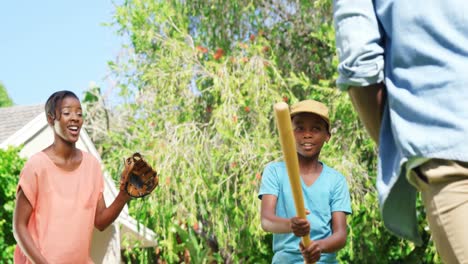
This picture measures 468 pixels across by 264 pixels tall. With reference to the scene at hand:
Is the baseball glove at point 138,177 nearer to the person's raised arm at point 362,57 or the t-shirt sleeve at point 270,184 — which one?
the t-shirt sleeve at point 270,184

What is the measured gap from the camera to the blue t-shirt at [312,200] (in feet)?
13.7

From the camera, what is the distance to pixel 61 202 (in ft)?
16.2

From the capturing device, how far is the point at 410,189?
243 centimetres

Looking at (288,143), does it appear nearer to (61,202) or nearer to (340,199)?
(340,199)

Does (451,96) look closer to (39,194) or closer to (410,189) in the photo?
(410,189)

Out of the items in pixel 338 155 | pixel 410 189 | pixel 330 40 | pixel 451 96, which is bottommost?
pixel 410 189

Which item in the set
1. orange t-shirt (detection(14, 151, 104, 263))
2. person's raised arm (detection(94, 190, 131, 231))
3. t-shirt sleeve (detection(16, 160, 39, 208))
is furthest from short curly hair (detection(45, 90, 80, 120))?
person's raised arm (detection(94, 190, 131, 231))

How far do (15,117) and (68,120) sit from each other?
11401 mm

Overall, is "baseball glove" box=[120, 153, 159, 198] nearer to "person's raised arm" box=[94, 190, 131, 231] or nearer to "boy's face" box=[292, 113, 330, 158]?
"person's raised arm" box=[94, 190, 131, 231]

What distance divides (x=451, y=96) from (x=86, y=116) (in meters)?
16.8

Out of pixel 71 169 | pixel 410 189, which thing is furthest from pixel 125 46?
pixel 410 189

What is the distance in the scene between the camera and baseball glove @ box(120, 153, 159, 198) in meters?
5.20

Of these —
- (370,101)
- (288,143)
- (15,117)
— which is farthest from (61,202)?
(15,117)

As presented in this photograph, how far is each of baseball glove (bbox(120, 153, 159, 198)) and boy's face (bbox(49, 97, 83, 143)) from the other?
0.33 m
